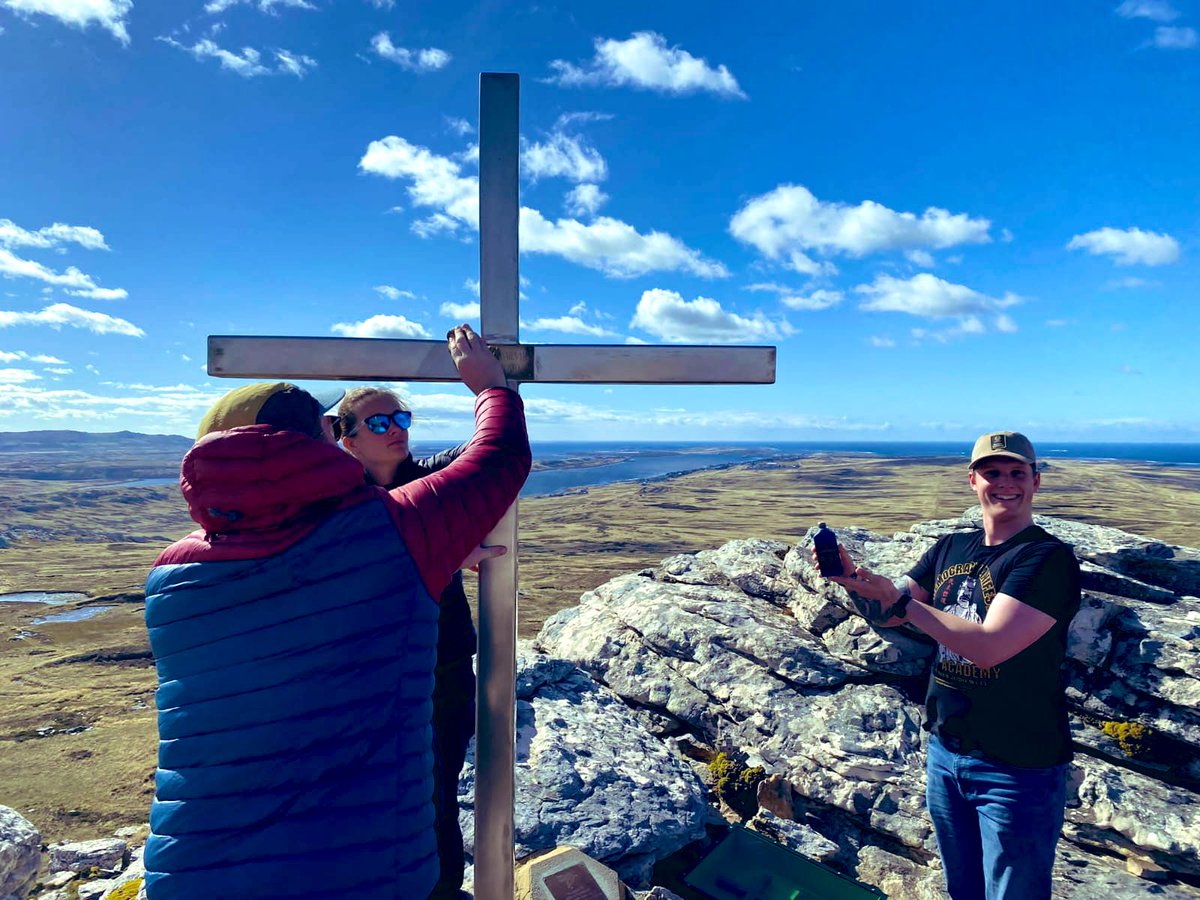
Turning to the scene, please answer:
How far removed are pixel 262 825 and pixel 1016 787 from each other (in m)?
2.55

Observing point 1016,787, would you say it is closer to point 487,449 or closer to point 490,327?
point 487,449

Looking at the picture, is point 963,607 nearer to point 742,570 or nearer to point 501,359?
point 501,359

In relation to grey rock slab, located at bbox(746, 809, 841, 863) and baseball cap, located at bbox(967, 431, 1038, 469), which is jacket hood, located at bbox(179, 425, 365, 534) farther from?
grey rock slab, located at bbox(746, 809, 841, 863)

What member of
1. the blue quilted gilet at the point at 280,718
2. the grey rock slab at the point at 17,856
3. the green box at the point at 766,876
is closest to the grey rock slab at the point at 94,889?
the grey rock slab at the point at 17,856

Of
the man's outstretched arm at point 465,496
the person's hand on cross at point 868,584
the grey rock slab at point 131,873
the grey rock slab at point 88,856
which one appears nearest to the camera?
the man's outstretched arm at point 465,496

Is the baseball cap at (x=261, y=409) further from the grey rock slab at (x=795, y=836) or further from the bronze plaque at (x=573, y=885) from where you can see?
the grey rock slab at (x=795, y=836)

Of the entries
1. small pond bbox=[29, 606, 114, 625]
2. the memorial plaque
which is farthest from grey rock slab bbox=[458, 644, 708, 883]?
small pond bbox=[29, 606, 114, 625]

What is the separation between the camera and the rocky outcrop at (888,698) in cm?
366

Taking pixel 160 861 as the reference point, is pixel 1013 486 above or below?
above

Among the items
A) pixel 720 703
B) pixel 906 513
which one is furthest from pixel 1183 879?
pixel 906 513

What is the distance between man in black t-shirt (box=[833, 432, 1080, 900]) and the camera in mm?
2391

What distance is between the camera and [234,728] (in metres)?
1.24

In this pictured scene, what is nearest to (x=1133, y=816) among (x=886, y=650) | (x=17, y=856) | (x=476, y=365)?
(x=886, y=650)

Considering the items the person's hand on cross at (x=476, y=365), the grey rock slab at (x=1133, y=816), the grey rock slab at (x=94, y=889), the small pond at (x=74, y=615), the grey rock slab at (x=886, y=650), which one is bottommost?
the small pond at (x=74, y=615)
